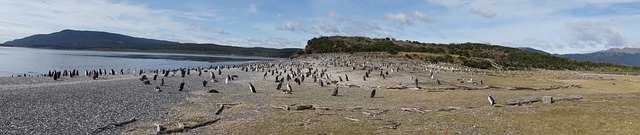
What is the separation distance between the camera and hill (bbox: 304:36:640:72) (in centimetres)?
9319

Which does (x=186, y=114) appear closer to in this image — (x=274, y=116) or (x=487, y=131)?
(x=274, y=116)

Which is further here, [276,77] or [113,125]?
[276,77]

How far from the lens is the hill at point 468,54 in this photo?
306ft

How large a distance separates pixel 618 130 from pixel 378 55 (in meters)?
79.4

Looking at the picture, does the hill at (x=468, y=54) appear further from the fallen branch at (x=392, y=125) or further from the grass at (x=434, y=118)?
the fallen branch at (x=392, y=125)

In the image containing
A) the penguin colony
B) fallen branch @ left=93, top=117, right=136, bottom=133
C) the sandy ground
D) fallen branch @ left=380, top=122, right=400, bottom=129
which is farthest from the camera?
the penguin colony

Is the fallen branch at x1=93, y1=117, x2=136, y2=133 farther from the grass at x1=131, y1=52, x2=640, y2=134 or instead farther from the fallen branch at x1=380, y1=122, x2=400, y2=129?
the fallen branch at x1=380, y1=122, x2=400, y2=129

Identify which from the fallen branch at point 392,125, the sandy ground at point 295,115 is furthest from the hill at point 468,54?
the fallen branch at point 392,125

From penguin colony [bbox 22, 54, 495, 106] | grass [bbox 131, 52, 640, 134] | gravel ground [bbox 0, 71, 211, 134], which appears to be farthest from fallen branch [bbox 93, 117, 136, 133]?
penguin colony [bbox 22, 54, 495, 106]

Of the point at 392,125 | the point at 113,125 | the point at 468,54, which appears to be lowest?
the point at 113,125

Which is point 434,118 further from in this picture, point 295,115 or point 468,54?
point 468,54

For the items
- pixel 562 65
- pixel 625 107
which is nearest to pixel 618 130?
pixel 625 107

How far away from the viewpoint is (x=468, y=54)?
10781 centimetres

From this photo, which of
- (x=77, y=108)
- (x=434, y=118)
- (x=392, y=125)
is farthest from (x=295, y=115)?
(x=77, y=108)
